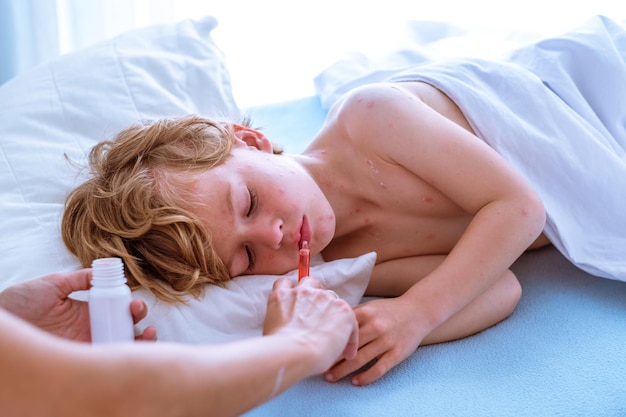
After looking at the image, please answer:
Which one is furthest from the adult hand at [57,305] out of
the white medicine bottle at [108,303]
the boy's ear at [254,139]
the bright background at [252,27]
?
the bright background at [252,27]

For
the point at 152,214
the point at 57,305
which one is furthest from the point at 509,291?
the point at 57,305

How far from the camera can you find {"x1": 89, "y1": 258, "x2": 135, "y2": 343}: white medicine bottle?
0.86m

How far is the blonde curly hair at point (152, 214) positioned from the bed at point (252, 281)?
4cm

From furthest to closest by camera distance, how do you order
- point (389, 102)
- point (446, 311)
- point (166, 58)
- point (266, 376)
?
1. point (166, 58)
2. point (389, 102)
3. point (446, 311)
4. point (266, 376)

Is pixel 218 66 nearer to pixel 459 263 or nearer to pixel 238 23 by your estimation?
pixel 238 23

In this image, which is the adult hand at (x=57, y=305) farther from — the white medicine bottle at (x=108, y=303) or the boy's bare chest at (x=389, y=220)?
the boy's bare chest at (x=389, y=220)

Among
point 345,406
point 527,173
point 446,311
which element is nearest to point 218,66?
point 527,173

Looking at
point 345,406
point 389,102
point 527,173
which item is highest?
point 389,102

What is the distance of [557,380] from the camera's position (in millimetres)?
941

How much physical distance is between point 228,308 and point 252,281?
7cm

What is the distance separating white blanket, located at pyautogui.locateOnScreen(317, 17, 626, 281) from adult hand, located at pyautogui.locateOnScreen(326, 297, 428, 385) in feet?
1.23

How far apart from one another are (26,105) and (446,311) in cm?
94

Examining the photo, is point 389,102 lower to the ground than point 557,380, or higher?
higher

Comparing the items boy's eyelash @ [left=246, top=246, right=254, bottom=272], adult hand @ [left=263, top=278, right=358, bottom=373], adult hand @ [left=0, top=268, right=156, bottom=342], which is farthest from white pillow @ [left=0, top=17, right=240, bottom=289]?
adult hand @ [left=263, top=278, right=358, bottom=373]
